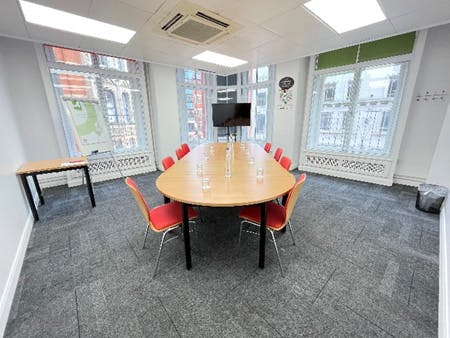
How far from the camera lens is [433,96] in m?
3.36

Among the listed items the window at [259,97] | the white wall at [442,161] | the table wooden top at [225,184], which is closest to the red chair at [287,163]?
the table wooden top at [225,184]

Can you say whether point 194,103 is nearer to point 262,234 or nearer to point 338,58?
point 338,58

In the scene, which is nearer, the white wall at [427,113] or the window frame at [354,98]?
the white wall at [427,113]

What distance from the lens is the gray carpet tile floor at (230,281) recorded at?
134 centimetres

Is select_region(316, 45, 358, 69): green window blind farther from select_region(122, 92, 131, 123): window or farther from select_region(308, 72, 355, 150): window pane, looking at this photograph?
select_region(122, 92, 131, 123): window

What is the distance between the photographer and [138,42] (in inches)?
125

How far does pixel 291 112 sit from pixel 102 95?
4.42m

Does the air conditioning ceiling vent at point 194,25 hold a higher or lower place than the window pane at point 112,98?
higher

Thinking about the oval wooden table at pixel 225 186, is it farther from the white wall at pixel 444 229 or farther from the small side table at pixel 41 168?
the small side table at pixel 41 168

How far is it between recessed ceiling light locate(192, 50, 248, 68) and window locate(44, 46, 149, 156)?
1636 mm

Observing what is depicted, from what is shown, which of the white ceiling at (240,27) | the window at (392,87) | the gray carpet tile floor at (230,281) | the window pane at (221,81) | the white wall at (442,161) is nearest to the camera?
the gray carpet tile floor at (230,281)

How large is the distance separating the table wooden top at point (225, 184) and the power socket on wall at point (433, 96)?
128 inches

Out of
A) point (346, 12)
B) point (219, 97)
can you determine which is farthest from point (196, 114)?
point (346, 12)

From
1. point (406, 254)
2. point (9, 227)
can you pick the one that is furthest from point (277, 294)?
point (9, 227)
